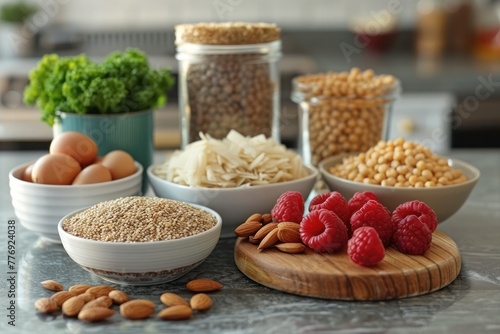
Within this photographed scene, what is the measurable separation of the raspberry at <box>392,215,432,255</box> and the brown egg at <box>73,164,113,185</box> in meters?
0.51

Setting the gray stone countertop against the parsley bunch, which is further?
the parsley bunch

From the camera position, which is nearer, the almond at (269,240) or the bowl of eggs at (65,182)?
the almond at (269,240)

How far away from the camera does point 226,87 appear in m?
1.55

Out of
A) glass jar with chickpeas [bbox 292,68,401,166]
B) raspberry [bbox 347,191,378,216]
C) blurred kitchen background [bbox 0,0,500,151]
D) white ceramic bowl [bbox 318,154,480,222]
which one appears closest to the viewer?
raspberry [bbox 347,191,378,216]

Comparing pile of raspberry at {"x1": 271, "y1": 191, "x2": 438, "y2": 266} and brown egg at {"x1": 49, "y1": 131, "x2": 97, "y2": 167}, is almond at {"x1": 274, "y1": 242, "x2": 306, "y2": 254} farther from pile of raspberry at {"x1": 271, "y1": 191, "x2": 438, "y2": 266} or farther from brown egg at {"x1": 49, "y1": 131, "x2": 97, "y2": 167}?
brown egg at {"x1": 49, "y1": 131, "x2": 97, "y2": 167}

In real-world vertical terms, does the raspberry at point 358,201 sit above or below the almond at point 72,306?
above

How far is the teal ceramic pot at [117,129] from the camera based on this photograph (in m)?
1.48

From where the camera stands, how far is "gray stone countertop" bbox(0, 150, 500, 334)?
3.28 feet

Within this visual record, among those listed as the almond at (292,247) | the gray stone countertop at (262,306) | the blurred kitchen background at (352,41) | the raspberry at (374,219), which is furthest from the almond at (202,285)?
the blurred kitchen background at (352,41)

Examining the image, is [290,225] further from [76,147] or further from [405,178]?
[76,147]

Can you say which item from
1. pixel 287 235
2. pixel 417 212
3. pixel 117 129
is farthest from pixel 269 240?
pixel 117 129

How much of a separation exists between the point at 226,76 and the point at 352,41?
7.17 ft

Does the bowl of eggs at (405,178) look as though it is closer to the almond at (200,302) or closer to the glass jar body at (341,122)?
the glass jar body at (341,122)

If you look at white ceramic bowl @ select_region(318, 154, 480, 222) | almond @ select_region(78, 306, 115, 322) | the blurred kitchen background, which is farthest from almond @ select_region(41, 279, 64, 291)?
the blurred kitchen background
